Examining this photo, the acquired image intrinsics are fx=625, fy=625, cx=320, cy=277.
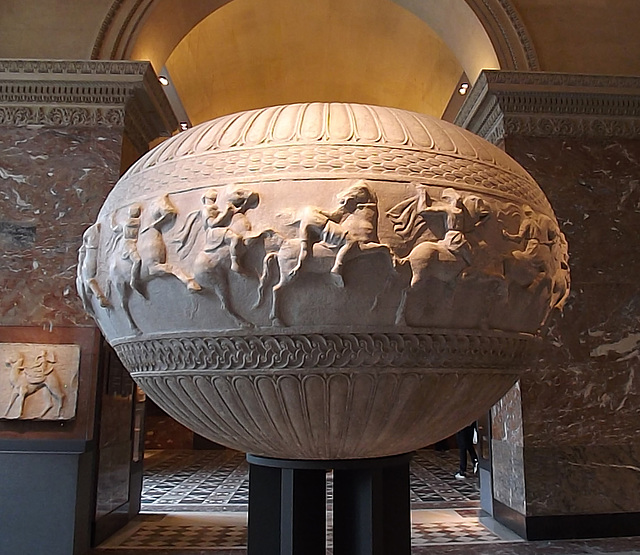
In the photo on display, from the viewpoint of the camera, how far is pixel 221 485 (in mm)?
8930

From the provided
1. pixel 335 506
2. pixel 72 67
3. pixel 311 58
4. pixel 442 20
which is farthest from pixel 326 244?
pixel 311 58

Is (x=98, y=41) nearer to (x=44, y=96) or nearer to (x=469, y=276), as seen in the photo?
(x=44, y=96)

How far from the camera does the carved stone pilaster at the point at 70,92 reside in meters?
6.05

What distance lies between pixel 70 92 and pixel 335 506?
17.0ft

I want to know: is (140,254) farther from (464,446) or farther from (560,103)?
(464,446)

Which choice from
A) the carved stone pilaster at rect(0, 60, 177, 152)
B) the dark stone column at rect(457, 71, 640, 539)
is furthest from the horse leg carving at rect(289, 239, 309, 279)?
the carved stone pilaster at rect(0, 60, 177, 152)

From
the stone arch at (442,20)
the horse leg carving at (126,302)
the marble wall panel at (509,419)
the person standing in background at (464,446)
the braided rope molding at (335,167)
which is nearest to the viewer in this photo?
the braided rope molding at (335,167)

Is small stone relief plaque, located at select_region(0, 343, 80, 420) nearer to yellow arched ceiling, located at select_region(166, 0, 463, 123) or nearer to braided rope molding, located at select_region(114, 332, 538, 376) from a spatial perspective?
braided rope molding, located at select_region(114, 332, 538, 376)

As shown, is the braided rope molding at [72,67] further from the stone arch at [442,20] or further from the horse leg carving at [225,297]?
the horse leg carving at [225,297]

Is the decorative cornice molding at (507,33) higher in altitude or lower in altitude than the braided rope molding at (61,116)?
higher

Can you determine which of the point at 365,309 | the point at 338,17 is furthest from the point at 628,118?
the point at 365,309

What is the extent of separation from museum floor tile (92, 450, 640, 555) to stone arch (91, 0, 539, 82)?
4672mm

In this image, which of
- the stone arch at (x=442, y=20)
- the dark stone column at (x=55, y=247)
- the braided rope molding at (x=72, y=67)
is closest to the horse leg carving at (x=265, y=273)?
the dark stone column at (x=55, y=247)

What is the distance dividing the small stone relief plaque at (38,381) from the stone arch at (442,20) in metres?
3.00
